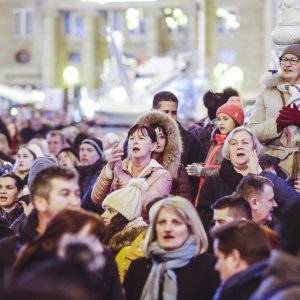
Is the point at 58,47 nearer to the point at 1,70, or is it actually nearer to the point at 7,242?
the point at 1,70

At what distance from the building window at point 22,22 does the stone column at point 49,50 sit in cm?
192

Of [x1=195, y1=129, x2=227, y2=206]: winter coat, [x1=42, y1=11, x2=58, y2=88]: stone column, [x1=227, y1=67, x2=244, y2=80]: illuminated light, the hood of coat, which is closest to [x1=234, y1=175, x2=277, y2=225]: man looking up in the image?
[x1=195, y1=129, x2=227, y2=206]: winter coat

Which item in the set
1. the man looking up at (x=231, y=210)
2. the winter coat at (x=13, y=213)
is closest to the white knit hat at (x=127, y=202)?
the man looking up at (x=231, y=210)

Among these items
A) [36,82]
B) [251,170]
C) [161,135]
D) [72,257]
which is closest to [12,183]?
[161,135]

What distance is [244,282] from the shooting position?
753 centimetres

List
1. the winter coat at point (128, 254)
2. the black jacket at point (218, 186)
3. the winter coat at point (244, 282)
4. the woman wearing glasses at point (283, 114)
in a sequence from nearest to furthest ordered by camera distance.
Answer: the winter coat at point (244, 282) → the winter coat at point (128, 254) → the black jacket at point (218, 186) → the woman wearing glasses at point (283, 114)

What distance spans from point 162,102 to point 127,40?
87727 millimetres

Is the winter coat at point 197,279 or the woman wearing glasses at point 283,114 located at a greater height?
the woman wearing glasses at point 283,114

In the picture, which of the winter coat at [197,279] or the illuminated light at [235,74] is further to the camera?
the illuminated light at [235,74]

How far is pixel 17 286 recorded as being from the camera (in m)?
6.07

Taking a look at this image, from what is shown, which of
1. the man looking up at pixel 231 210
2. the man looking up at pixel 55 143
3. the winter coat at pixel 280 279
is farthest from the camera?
the man looking up at pixel 55 143

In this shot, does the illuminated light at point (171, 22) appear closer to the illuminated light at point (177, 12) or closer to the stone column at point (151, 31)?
the illuminated light at point (177, 12)

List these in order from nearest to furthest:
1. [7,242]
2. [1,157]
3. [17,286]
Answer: [17,286]
[7,242]
[1,157]

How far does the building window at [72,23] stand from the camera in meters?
102
